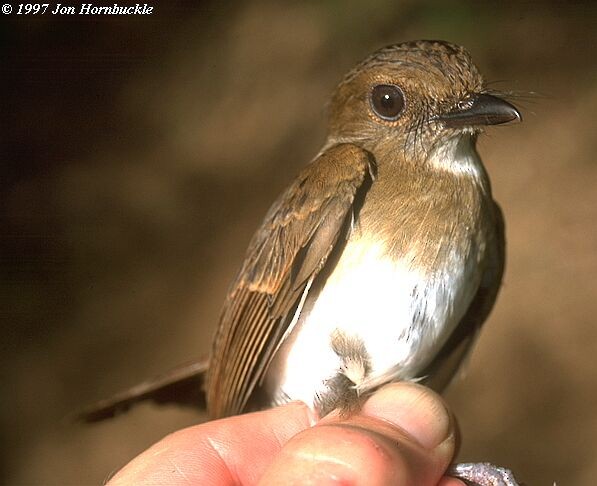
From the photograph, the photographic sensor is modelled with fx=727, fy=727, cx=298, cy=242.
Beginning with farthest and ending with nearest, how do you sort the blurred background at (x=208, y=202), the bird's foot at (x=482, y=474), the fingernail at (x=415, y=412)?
the blurred background at (x=208, y=202)
the bird's foot at (x=482, y=474)
the fingernail at (x=415, y=412)

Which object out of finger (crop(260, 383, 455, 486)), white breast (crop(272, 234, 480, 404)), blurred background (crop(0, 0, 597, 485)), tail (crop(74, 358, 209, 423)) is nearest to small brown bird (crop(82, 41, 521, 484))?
white breast (crop(272, 234, 480, 404))

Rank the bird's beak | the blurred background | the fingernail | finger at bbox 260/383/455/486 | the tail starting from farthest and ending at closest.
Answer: the blurred background, the tail, the bird's beak, the fingernail, finger at bbox 260/383/455/486

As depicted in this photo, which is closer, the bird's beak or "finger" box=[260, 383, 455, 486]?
"finger" box=[260, 383, 455, 486]

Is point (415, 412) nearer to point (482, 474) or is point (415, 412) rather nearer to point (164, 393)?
point (482, 474)

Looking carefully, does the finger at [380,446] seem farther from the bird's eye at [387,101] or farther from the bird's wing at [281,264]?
the bird's eye at [387,101]

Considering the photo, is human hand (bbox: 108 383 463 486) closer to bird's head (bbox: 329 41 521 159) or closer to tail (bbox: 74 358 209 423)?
tail (bbox: 74 358 209 423)

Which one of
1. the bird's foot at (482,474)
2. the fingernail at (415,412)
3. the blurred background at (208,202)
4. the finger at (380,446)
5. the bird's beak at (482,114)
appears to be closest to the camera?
the finger at (380,446)

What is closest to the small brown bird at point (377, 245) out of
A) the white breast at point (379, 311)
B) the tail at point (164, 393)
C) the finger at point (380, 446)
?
the white breast at point (379, 311)

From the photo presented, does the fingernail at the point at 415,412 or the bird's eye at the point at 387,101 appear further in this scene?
the bird's eye at the point at 387,101
